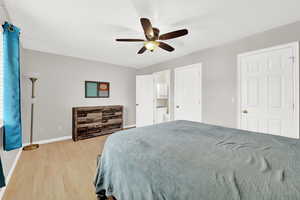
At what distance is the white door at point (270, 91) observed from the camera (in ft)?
7.07

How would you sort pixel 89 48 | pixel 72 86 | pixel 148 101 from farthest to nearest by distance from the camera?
1. pixel 148 101
2. pixel 72 86
3. pixel 89 48

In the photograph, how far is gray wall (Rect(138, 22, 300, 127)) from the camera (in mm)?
2457

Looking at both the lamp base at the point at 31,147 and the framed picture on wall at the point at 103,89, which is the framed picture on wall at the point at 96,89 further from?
the lamp base at the point at 31,147

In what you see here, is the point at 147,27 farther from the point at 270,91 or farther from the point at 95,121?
the point at 95,121

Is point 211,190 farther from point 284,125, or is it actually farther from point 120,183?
point 284,125

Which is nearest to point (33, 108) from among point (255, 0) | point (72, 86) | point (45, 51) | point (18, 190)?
point (72, 86)

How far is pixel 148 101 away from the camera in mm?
4738

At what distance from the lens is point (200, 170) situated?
0.78 m

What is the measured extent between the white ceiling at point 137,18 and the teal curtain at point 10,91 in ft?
1.42

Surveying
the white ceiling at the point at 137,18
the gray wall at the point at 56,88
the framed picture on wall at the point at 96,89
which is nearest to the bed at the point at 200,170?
the white ceiling at the point at 137,18

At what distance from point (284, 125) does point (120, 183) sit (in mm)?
2834

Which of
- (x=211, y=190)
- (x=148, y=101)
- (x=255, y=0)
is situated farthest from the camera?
(x=148, y=101)

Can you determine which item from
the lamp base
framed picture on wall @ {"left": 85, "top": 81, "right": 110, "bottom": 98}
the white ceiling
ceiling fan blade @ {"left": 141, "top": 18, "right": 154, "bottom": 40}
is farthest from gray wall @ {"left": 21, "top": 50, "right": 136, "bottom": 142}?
ceiling fan blade @ {"left": 141, "top": 18, "right": 154, "bottom": 40}

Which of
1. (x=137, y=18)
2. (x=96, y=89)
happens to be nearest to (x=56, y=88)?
(x=96, y=89)
